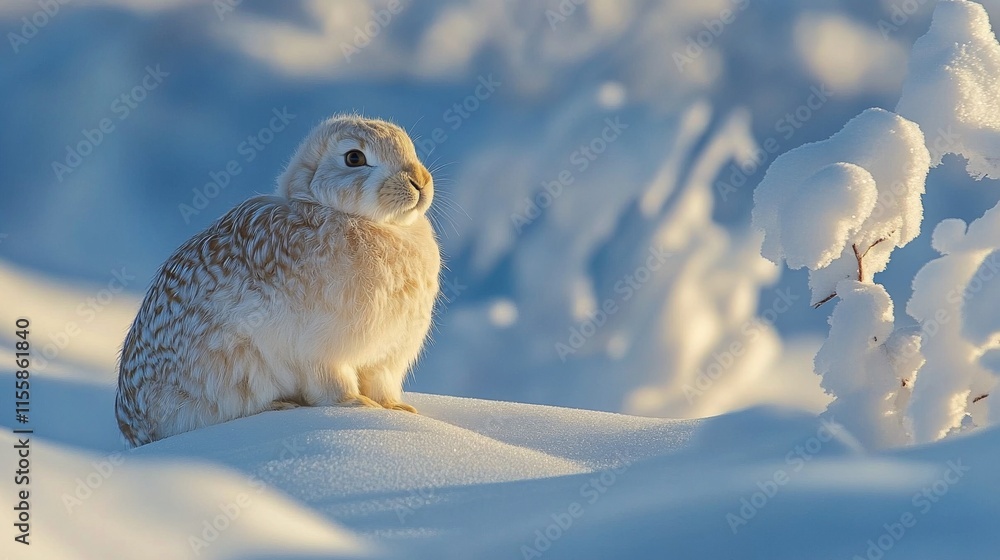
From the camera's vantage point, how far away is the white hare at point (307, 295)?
4.58m

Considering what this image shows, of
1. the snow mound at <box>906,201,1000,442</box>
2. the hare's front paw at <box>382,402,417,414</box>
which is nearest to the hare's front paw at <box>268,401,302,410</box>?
the hare's front paw at <box>382,402,417,414</box>

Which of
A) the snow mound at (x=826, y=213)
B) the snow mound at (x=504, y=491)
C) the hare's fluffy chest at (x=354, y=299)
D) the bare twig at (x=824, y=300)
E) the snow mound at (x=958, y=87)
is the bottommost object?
the snow mound at (x=504, y=491)

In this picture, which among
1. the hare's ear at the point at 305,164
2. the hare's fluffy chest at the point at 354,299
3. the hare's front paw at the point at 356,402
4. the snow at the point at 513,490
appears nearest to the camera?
the snow at the point at 513,490

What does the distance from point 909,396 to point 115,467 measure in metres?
2.91

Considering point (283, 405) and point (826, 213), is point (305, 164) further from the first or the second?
point (826, 213)

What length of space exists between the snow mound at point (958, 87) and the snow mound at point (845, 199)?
17cm

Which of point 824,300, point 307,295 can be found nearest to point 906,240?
point 824,300

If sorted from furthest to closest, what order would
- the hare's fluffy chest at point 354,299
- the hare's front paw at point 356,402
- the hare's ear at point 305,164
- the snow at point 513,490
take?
the hare's ear at point 305,164 → the hare's front paw at point 356,402 → the hare's fluffy chest at point 354,299 → the snow at point 513,490

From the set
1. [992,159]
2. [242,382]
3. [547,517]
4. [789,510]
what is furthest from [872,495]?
[242,382]

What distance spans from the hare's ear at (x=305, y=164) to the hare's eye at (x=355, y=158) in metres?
0.14

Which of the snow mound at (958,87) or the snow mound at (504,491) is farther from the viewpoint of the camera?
the snow mound at (958,87)

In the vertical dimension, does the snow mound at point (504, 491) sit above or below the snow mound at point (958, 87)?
below

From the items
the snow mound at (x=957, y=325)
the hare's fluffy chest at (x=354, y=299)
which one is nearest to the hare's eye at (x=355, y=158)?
the hare's fluffy chest at (x=354, y=299)

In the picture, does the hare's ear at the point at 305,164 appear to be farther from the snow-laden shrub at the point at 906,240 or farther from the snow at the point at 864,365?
the snow at the point at 864,365
